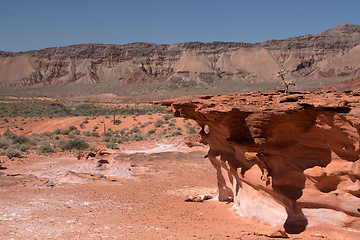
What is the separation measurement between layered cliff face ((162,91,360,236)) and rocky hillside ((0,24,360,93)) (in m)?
92.9

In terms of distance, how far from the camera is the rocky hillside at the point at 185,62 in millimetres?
104875

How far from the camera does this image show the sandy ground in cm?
573

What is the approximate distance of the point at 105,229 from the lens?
591 cm

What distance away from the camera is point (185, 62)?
382 ft

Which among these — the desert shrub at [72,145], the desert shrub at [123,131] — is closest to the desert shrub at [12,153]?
the desert shrub at [72,145]

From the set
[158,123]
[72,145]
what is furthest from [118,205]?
[158,123]

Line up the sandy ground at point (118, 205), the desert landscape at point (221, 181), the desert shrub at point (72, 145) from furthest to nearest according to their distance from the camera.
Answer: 1. the desert shrub at point (72, 145)
2. the sandy ground at point (118, 205)
3. the desert landscape at point (221, 181)

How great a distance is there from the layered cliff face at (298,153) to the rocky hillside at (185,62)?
9292 cm

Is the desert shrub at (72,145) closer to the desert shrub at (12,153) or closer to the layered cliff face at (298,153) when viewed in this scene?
the desert shrub at (12,153)

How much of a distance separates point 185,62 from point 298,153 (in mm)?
112748

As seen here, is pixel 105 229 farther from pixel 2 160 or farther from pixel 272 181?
pixel 2 160

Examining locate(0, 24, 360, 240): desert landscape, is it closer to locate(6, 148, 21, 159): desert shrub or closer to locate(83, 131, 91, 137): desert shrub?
locate(6, 148, 21, 159): desert shrub

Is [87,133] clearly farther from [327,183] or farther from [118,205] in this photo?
[327,183]

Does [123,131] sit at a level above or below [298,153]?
below
